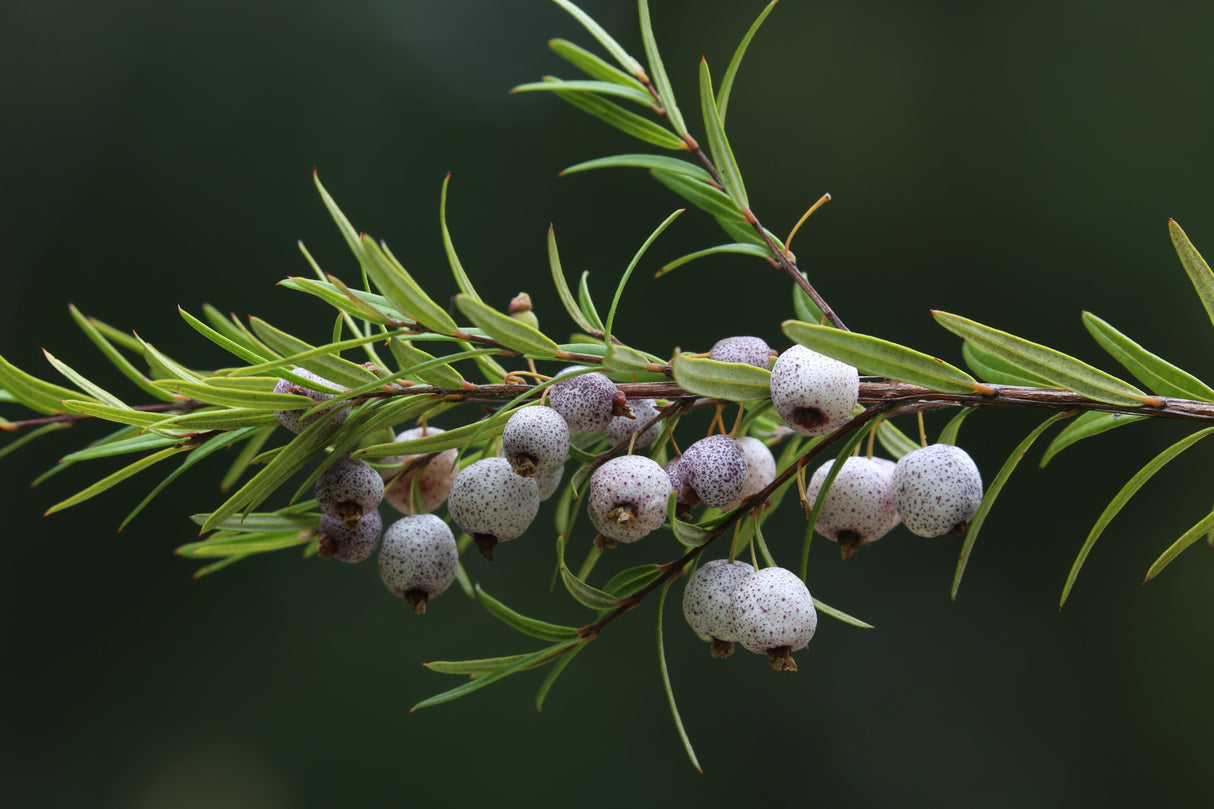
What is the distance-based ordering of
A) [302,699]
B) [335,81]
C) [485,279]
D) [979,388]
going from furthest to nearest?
[335,81], [485,279], [302,699], [979,388]

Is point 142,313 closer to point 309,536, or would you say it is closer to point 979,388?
point 309,536

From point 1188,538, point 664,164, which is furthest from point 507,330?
point 1188,538

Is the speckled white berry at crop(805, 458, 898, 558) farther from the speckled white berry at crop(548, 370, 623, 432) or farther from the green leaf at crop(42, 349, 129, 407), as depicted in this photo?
the green leaf at crop(42, 349, 129, 407)

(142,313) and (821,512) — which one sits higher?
(821,512)

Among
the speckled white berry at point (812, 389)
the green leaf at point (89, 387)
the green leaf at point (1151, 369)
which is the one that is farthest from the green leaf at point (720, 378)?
the green leaf at point (89, 387)

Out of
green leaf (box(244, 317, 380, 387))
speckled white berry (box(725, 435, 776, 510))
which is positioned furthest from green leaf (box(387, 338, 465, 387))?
speckled white berry (box(725, 435, 776, 510))

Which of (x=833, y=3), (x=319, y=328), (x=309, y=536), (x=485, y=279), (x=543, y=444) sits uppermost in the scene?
(x=833, y=3)

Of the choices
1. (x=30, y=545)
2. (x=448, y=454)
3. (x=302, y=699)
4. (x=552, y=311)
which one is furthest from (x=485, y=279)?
(x=448, y=454)
